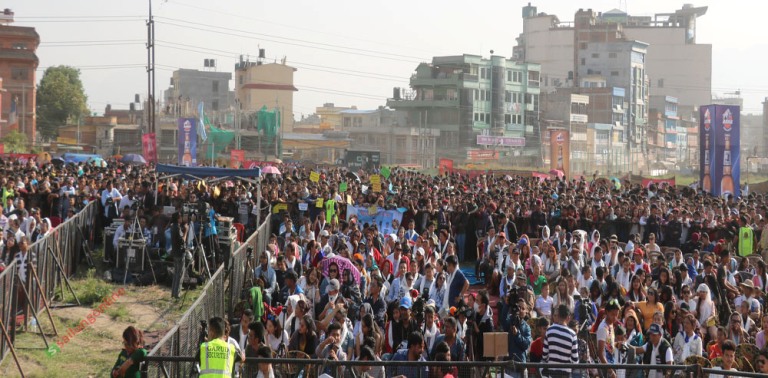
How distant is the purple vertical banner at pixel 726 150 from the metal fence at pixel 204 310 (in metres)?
15.6

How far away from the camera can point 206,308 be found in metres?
14.4

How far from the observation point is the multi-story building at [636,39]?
11594cm

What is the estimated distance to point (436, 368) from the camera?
388 inches

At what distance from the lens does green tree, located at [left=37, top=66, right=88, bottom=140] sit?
10900 cm

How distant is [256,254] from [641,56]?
322 feet

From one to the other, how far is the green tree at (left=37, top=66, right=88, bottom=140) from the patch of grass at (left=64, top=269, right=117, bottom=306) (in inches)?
3556

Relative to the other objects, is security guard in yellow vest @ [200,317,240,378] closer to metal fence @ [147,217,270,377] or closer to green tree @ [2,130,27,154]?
metal fence @ [147,217,270,377]

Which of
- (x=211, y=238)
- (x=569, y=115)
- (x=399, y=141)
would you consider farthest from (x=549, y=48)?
(x=211, y=238)

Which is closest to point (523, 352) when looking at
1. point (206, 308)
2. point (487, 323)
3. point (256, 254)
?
point (487, 323)

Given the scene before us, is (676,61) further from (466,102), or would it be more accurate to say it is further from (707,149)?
(707,149)

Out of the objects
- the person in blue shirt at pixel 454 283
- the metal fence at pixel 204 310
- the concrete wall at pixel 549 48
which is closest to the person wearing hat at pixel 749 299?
the person in blue shirt at pixel 454 283

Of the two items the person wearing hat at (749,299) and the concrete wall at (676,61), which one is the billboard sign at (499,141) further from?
the person wearing hat at (749,299)

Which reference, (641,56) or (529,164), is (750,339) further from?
(641,56)

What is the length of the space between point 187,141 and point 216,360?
30246 mm
